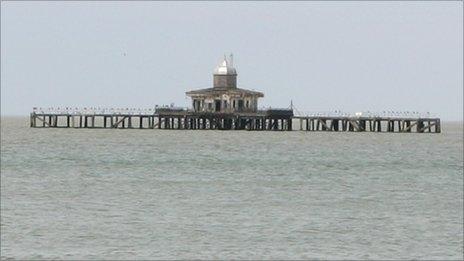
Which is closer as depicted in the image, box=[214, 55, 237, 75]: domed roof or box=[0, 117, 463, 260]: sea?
box=[0, 117, 463, 260]: sea

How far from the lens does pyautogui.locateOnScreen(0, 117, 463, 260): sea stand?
1423 inches

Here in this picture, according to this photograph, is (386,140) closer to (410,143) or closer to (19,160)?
(410,143)

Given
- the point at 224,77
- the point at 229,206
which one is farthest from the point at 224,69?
the point at 229,206

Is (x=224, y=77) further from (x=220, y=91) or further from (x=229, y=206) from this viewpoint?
(x=229, y=206)

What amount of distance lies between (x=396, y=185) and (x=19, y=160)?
29.0m

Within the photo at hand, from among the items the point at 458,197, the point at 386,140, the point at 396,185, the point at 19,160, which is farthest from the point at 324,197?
the point at 386,140

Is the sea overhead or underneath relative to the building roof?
underneath

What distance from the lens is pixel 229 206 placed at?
48.7m

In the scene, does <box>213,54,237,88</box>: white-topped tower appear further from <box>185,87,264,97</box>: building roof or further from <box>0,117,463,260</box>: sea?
<box>0,117,463,260</box>: sea

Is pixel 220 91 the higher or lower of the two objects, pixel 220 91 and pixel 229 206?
the higher

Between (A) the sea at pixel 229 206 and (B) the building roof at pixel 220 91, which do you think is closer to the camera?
(A) the sea at pixel 229 206

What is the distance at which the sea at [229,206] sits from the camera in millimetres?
36156

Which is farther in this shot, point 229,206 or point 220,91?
point 220,91

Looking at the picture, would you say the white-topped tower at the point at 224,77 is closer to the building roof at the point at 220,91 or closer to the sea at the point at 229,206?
the building roof at the point at 220,91
